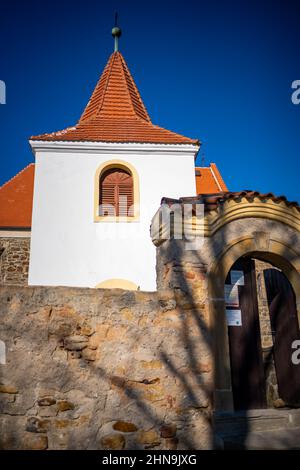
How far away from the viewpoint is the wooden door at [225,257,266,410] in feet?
15.1

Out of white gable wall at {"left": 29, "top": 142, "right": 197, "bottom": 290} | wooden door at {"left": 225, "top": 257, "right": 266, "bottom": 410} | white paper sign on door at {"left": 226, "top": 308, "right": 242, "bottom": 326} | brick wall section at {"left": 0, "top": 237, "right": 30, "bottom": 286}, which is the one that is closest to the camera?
wooden door at {"left": 225, "top": 257, "right": 266, "bottom": 410}

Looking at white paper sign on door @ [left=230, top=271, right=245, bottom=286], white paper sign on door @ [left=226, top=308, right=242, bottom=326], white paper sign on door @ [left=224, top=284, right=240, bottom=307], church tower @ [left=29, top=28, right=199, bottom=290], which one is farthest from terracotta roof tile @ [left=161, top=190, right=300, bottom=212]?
church tower @ [left=29, top=28, right=199, bottom=290]

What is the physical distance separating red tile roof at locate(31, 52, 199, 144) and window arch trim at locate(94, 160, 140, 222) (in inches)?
24.1

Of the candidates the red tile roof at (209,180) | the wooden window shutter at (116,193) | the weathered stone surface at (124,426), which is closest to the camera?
the weathered stone surface at (124,426)

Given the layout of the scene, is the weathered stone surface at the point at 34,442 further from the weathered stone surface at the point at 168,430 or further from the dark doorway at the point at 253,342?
the dark doorway at the point at 253,342

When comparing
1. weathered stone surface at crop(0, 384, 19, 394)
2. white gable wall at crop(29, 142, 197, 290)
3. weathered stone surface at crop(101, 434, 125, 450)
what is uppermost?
white gable wall at crop(29, 142, 197, 290)

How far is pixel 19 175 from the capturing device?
14016 mm

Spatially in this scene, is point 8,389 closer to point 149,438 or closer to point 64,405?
point 64,405

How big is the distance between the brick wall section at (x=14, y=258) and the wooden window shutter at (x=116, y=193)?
3003 mm

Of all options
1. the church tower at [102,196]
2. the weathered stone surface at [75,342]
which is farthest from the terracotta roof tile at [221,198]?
the church tower at [102,196]

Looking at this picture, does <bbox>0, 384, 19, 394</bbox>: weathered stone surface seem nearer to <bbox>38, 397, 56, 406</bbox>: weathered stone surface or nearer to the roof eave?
<bbox>38, 397, 56, 406</bbox>: weathered stone surface

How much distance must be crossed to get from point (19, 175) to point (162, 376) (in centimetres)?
1176

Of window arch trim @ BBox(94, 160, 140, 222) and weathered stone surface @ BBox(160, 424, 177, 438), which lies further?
window arch trim @ BBox(94, 160, 140, 222)

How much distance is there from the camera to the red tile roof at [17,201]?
1150 centimetres
